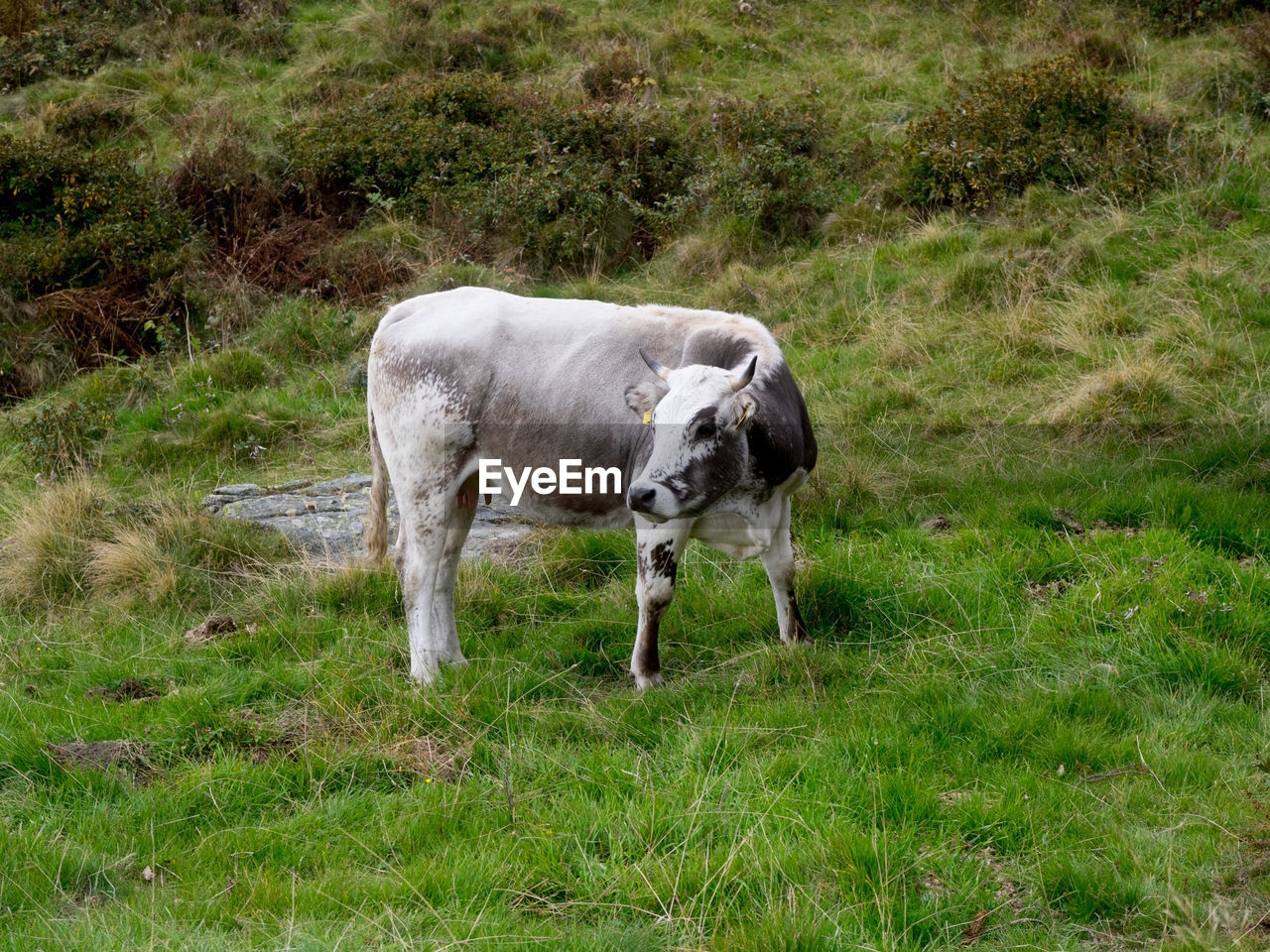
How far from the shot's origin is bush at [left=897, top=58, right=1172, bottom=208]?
36.3 feet

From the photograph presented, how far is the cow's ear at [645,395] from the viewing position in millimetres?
5645

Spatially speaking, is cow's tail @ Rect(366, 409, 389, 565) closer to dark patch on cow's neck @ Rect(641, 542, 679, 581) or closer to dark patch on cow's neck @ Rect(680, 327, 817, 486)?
dark patch on cow's neck @ Rect(641, 542, 679, 581)

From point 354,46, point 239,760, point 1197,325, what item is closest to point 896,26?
point 354,46

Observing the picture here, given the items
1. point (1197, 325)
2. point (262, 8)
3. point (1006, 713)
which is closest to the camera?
point (1006, 713)

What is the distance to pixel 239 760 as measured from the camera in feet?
16.9

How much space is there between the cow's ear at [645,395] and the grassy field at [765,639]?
1.44 meters

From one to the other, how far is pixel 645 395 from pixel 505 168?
325 inches

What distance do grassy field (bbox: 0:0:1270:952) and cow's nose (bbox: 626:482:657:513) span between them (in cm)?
104

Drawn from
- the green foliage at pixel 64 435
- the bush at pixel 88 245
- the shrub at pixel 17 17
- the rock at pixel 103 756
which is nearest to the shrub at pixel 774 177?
the bush at pixel 88 245

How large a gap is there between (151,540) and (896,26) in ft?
43.3

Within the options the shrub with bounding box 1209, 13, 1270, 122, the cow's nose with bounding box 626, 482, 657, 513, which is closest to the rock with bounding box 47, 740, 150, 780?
the cow's nose with bounding box 626, 482, 657, 513

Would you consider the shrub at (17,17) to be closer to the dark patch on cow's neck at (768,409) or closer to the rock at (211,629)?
the rock at (211,629)

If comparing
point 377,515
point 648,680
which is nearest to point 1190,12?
point 377,515

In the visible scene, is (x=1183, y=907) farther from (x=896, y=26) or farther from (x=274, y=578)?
(x=896, y=26)
